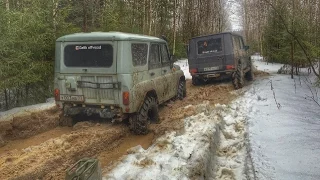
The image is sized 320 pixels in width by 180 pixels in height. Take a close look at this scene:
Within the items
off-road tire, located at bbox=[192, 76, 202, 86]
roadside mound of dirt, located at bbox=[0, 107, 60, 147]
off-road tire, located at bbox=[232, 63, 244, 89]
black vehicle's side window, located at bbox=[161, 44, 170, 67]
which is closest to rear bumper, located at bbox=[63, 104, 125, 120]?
roadside mound of dirt, located at bbox=[0, 107, 60, 147]

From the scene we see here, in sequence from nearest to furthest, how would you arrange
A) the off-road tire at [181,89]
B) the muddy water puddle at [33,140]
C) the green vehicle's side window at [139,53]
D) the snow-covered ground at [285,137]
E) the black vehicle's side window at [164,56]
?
the snow-covered ground at [285,137]
the muddy water puddle at [33,140]
the green vehicle's side window at [139,53]
the black vehicle's side window at [164,56]
the off-road tire at [181,89]

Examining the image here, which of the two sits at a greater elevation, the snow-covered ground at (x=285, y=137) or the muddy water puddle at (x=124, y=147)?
the snow-covered ground at (x=285, y=137)

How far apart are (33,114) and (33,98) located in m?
2.40

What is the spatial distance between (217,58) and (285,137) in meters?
6.33

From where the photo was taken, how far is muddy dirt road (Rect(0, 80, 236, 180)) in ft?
13.9

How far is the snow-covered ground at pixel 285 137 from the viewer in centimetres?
398

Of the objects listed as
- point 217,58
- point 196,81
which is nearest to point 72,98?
point 217,58

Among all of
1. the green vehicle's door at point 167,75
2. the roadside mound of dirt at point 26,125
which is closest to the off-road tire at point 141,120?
the green vehicle's door at point 167,75

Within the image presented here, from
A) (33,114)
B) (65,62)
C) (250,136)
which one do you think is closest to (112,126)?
(65,62)

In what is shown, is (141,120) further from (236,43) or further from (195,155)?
(236,43)

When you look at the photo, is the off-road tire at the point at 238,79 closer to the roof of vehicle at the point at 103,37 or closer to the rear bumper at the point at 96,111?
the roof of vehicle at the point at 103,37

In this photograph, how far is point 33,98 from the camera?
29.7ft

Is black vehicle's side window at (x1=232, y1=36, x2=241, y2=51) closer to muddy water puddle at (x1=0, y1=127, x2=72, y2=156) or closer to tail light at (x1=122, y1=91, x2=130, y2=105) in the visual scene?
tail light at (x1=122, y1=91, x2=130, y2=105)

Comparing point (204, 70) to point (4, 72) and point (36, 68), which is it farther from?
point (4, 72)
